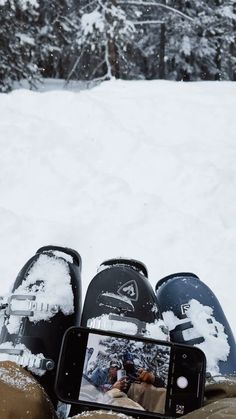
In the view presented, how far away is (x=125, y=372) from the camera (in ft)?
5.88

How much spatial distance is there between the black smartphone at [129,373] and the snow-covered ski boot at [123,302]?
0.74 feet

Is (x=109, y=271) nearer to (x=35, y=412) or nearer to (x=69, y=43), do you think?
(x=35, y=412)

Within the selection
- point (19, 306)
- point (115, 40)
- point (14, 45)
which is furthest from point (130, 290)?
point (115, 40)

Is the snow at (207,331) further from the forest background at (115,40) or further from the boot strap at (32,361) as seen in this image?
the forest background at (115,40)

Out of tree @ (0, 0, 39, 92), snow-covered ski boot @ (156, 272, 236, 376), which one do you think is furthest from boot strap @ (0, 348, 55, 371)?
tree @ (0, 0, 39, 92)

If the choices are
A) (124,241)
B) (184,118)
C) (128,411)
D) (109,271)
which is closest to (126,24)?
(184,118)

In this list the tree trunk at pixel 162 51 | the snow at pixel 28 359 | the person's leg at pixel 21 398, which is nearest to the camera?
the person's leg at pixel 21 398

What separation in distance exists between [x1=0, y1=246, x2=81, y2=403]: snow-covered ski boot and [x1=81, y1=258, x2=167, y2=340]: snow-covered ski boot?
105mm

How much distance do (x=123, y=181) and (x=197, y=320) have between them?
1.75m

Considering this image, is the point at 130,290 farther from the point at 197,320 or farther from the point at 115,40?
the point at 115,40

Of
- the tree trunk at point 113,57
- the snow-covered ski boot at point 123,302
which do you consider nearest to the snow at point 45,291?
the snow-covered ski boot at point 123,302

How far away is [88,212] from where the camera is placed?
3.66 m

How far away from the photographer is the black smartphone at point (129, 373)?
1692mm

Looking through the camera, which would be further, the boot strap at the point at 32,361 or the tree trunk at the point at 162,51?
the tree trunk at the point at 162,51
